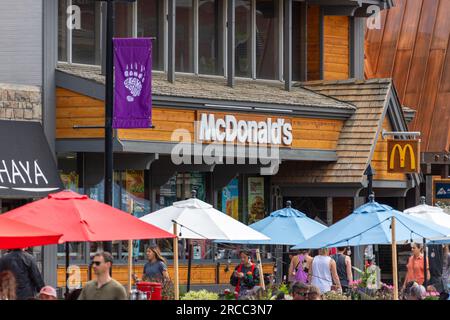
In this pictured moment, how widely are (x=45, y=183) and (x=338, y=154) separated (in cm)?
838

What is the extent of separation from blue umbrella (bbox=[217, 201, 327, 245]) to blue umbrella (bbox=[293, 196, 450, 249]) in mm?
3235

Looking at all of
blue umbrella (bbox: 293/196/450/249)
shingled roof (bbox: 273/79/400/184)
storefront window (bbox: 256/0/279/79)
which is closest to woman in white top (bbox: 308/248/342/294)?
blue umbrella (bbox: 293/196/450/249)

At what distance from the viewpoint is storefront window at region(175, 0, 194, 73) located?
Result: 31.1 meters

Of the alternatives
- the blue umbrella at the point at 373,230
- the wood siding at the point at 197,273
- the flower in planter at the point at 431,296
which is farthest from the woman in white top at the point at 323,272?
the wood siding at the point at 197,273

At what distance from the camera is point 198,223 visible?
2348 centimetres

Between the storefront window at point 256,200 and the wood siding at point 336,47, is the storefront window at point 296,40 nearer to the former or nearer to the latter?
the wood siding at point 336,47

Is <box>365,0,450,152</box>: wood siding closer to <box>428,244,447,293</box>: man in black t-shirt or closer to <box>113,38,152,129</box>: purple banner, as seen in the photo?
<box>428,244,447,293</box>: man in black t-shirt

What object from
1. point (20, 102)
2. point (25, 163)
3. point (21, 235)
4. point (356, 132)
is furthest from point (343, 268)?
point (21, 235)

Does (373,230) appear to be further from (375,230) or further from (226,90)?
(226,90)

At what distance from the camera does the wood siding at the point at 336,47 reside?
34.6 meters

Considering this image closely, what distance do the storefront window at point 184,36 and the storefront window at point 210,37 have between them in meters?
0.30
